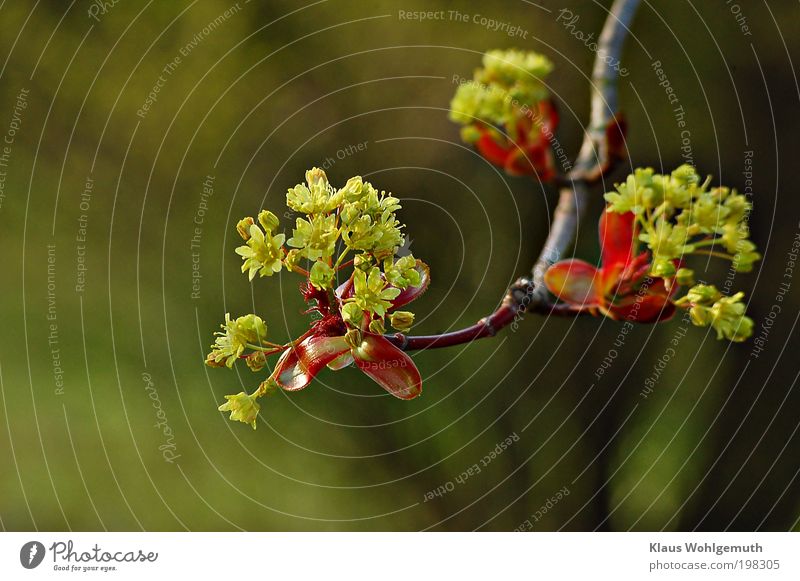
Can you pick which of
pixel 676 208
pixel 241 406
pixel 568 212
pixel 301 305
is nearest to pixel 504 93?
pixel 568 212

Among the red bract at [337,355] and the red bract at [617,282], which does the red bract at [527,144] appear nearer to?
the red bract at [617,282]

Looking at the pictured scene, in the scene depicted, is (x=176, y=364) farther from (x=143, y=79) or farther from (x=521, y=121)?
(x=521, y=121)

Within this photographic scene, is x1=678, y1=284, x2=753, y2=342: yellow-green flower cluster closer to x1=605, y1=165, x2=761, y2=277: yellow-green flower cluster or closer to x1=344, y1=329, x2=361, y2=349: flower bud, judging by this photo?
x1=605, y1=165, x2=761, y2=277: yellow-green flower cluster

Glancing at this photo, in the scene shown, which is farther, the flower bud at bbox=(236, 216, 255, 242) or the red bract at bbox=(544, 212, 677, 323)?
the red bract at bbox=(544, 212, 677, 323)

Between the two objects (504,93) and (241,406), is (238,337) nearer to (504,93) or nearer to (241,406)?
(241,406)

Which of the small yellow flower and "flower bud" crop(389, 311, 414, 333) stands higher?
the small yellow flower

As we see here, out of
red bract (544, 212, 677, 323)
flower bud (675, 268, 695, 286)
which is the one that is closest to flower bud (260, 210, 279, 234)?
red bract (544, 212, 677, 323)

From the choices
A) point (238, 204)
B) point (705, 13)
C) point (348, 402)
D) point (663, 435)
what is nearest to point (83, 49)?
point (238, 204)
